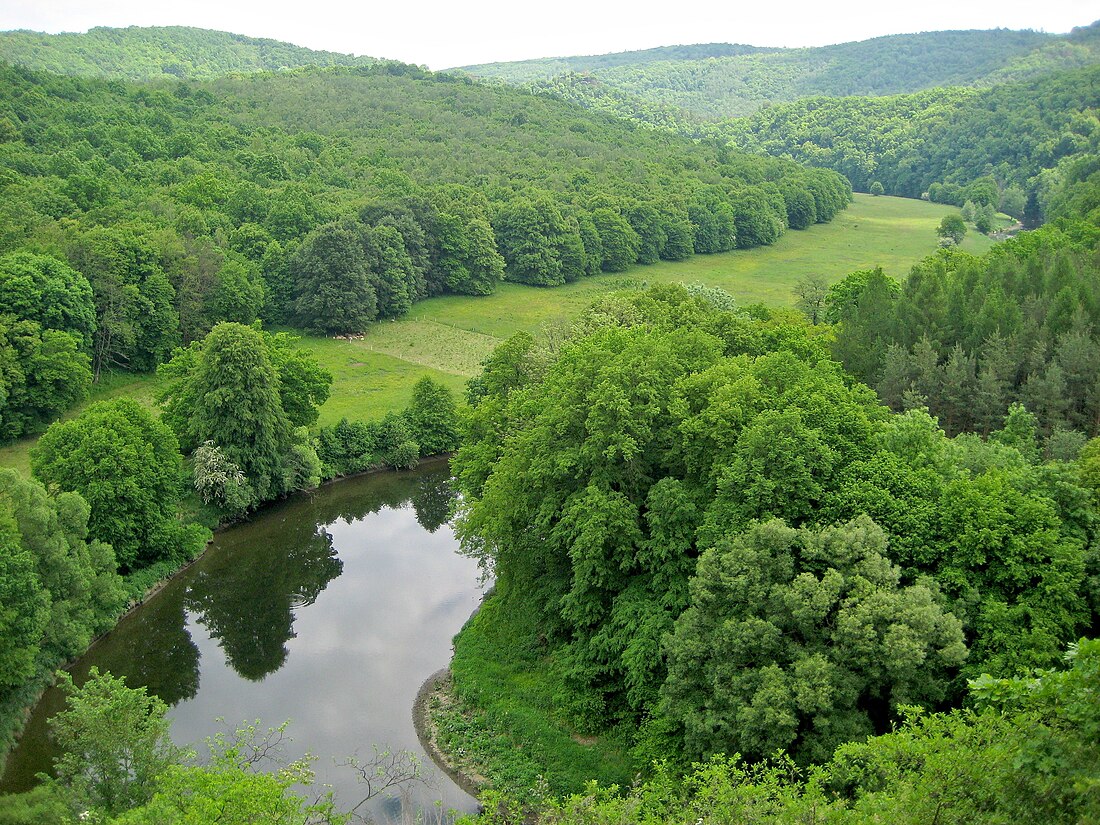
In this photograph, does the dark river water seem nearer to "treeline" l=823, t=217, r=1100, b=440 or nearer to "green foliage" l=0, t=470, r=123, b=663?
"green foliage" l=0, t=470, r=123, b=663

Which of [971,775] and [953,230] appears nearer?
[971,775]

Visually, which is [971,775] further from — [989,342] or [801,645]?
[989,342]

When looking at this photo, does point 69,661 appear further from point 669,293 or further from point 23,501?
point 669,293

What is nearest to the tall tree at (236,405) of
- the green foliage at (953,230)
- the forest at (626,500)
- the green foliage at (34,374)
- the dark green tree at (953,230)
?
the forest at (626,500)

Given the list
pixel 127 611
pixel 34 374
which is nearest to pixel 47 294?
pixel 34 374

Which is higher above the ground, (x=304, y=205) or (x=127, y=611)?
(x=304, y=205)

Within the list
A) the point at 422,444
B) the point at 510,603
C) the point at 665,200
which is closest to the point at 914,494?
the point at 510,603

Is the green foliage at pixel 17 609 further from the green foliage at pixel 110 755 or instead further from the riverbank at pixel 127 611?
the green foliage at pixel 110 755
